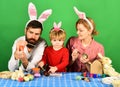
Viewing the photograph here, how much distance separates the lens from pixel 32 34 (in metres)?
2.01

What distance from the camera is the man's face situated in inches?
79.0

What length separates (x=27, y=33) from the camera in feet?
6.63

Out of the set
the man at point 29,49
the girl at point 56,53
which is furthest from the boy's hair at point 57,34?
the man at point 29,49

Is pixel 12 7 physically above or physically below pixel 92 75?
above

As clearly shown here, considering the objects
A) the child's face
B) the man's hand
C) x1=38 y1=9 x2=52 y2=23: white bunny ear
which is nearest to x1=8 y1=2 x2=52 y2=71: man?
x1=38 y1=9 x2=52 y2=23: white bunny ear

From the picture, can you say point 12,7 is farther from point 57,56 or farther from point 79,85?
point 79,85

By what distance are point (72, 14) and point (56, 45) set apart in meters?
0.33

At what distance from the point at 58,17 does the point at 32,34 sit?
30 centimetres

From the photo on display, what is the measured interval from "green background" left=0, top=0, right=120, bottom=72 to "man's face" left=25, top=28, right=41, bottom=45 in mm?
182

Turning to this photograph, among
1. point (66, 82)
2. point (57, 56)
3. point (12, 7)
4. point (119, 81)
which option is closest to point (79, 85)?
point (66, 82)

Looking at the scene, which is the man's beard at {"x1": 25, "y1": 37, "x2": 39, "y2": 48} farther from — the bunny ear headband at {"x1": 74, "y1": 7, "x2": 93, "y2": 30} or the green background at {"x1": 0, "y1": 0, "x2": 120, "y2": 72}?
the bunny ear headband at {"x1": 74, "y1": 7, "x2": 93, "y2": 30}

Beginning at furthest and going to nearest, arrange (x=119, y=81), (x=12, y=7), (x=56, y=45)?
1. (x=12, y=7)
2. (x=56, y=45)
3. (x=119, y=81)

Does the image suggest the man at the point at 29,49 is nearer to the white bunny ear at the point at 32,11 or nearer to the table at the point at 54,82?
the white bunny ear at the point at 32,11

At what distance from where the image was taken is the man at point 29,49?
6.43 ft
